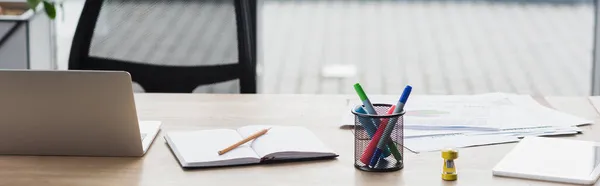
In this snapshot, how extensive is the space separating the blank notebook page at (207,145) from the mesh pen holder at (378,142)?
0.53 feet

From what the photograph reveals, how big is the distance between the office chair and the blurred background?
1.07 meters

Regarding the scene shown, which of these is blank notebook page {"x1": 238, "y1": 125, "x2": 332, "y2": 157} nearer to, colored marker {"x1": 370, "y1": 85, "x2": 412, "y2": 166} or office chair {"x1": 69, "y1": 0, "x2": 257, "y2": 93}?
colored marker {"x1": 370, "y1": 85, "x2": 412, "y2": 166}

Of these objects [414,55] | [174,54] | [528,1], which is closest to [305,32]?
[414,55]

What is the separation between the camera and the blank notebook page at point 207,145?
1.42 m

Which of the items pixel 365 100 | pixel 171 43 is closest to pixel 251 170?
pixel 365 100

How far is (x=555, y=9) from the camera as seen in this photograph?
21.1 ft

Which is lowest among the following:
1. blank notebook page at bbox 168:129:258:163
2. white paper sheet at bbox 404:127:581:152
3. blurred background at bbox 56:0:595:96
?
blurred background at bbox 56:0:595:96

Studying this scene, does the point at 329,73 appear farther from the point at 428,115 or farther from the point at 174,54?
the point at 428,115

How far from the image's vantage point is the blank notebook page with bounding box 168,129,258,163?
1421 millimetres

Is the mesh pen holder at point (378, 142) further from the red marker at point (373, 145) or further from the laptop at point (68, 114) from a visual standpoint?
the laptop at point (68, 114)

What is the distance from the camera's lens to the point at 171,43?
219 centimetres

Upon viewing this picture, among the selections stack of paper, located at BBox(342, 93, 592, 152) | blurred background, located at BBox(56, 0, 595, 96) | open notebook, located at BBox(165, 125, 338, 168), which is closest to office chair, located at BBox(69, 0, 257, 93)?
stack of paper, located at BBox(342, 93, 592, 152)

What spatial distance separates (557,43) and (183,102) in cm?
384

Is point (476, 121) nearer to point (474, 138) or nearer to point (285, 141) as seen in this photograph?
point (474, 138)
